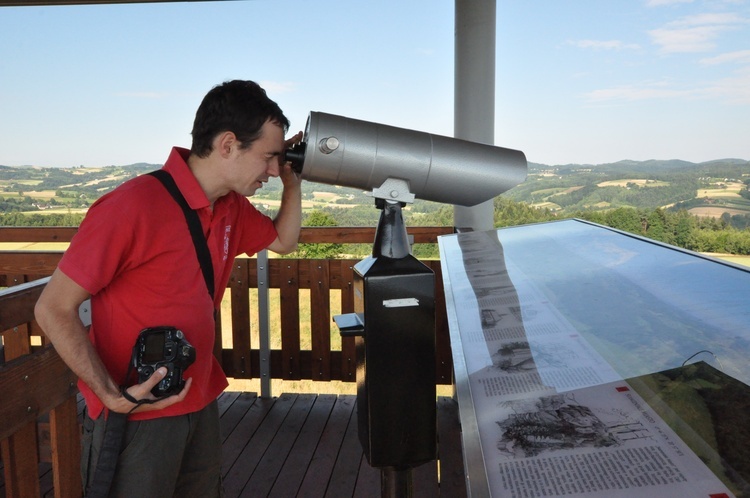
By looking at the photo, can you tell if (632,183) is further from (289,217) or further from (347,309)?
(289,217)

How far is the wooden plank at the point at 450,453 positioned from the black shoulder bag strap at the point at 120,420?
1.69m

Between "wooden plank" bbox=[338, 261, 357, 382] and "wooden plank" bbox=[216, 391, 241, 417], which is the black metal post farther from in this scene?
"wooden plank" bbox=[216, 391, 241, 417]

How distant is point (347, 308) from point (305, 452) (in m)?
1.02

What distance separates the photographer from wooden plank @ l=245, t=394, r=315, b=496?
9.19ft

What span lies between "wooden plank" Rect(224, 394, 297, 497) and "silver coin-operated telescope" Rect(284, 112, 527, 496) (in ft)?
4.21

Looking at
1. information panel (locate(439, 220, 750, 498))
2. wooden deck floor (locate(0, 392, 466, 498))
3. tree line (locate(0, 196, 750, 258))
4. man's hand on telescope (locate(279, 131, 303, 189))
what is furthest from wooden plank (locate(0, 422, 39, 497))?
tree line (locate(0, 196, 750, 258))

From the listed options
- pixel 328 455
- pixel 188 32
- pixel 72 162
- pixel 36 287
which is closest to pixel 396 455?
pixel 36 287

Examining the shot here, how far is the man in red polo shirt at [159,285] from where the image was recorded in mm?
1370

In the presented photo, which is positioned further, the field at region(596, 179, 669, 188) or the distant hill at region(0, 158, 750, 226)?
the field at region(596, 179, 669, 188)

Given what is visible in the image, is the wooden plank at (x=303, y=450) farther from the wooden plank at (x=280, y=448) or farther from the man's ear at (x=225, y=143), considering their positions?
the man's ear at (x=225, y=143)

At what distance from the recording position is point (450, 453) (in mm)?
3078

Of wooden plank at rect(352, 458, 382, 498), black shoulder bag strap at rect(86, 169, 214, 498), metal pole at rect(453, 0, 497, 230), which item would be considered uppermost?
metal pole at rect(453, 0, 497, 230)

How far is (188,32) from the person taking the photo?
49.5 ft

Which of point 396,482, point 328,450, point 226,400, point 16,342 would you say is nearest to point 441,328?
point 328,450
